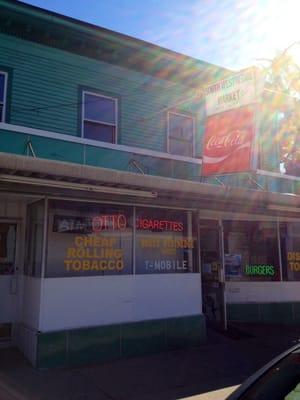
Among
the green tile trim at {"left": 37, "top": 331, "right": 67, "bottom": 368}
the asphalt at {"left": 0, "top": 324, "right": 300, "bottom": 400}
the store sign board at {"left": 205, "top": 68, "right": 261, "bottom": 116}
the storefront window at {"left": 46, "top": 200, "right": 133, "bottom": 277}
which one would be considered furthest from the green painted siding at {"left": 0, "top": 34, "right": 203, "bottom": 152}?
the asphalt at {"left": 0, "top": 324, "right": 300, "bottom": 400}

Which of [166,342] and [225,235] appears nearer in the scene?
[166,342]

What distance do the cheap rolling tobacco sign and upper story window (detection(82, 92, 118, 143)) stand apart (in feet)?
7.75

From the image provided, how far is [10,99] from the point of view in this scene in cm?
966

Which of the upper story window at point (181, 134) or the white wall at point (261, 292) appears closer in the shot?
the white wall at point (261, 292)

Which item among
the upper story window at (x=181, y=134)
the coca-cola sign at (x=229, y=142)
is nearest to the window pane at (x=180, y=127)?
the upper story window at (x=181, y=134)

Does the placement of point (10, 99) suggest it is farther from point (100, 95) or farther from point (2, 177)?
point (2, 177)

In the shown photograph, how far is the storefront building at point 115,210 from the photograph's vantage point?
7.49m

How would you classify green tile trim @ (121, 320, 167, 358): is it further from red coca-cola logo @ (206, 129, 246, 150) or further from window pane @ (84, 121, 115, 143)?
window pane @ (84, 121, 115, 143)

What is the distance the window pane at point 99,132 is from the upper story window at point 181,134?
172 centimetres

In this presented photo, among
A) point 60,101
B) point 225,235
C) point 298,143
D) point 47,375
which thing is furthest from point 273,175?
point 47,375

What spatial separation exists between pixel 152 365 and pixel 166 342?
1118 mm

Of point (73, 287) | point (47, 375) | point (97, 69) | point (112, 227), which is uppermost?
point (97, 69)

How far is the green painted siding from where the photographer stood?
32.2 feet

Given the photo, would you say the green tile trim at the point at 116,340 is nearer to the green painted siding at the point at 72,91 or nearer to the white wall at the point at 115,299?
the white wall at the point at 115,299
